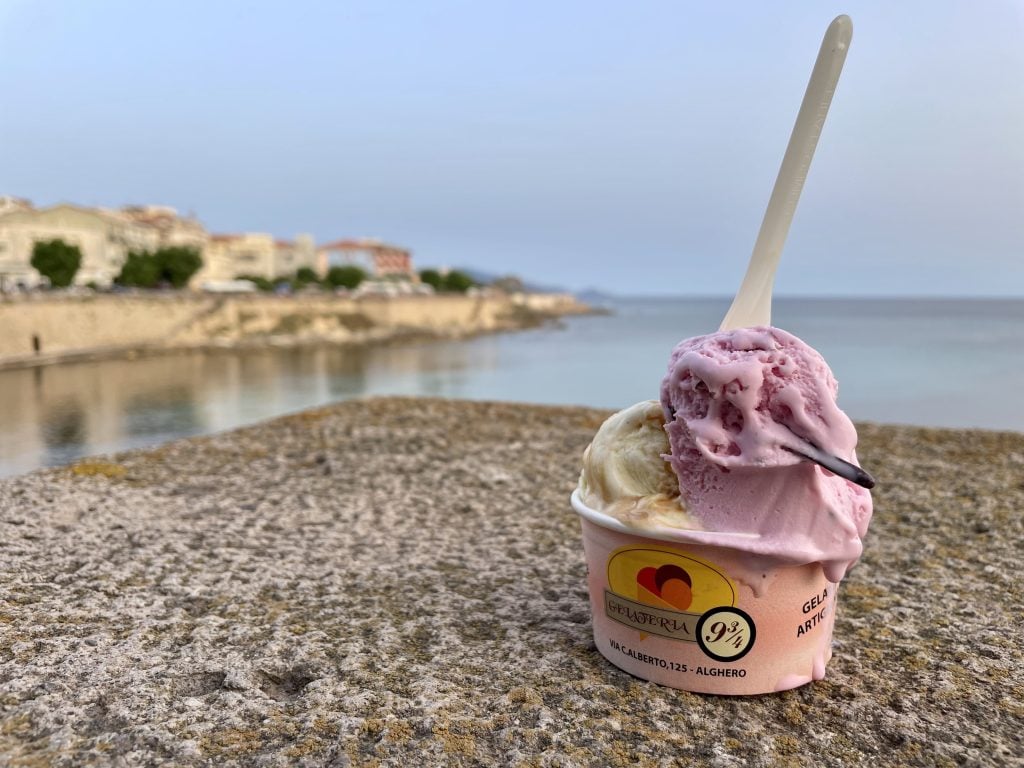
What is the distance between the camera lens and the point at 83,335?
30.5 meters

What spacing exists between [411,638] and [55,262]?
41558mm

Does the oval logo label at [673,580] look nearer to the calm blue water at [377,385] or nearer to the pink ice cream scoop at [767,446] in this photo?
the pink ice cream scoop at [767,446]

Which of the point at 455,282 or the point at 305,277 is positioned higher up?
the point at 305,277

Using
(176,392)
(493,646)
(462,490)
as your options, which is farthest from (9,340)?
(493,646)

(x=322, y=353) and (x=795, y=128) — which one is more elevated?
(x=795, y=128)

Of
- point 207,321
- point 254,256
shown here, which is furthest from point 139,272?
point 254,256

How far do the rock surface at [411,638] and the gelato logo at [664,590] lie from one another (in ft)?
0.76

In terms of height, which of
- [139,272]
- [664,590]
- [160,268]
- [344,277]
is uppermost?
[664,590]

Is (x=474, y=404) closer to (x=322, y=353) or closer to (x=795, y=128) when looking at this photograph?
(x=795, y=128)

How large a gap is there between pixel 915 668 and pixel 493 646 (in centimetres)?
149

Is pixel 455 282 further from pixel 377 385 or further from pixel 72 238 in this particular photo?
pixel 377 385

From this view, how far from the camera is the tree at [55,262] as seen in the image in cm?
3744

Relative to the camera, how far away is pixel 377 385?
24.0 m

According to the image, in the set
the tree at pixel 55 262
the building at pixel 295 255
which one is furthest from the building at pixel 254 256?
the tree at pixel 55 262
